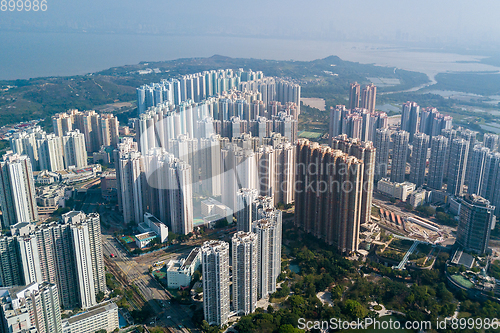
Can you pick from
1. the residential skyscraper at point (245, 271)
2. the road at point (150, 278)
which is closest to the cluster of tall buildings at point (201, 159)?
the road at point (150, 278)

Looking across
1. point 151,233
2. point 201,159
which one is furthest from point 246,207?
point 201,159

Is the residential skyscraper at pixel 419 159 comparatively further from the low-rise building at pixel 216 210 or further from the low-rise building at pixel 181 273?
the low-rise building at pixel 181 273

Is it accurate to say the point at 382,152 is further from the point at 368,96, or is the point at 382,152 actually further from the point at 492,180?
the point at 368,96

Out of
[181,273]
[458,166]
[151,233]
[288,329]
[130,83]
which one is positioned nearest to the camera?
[288,329]

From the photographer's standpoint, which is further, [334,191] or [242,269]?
[334,191]

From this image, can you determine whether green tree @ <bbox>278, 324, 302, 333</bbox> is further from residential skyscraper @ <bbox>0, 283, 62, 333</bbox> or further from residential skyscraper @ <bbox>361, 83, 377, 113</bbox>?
residential skyscraper @ <bbox>361, 83, 377, 113</bbox>

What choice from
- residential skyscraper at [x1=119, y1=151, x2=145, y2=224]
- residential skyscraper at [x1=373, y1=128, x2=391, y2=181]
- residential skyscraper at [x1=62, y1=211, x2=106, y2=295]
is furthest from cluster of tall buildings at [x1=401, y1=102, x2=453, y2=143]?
residential skyscraper at [x1=62, y1=211, x2=106, y2=295]
